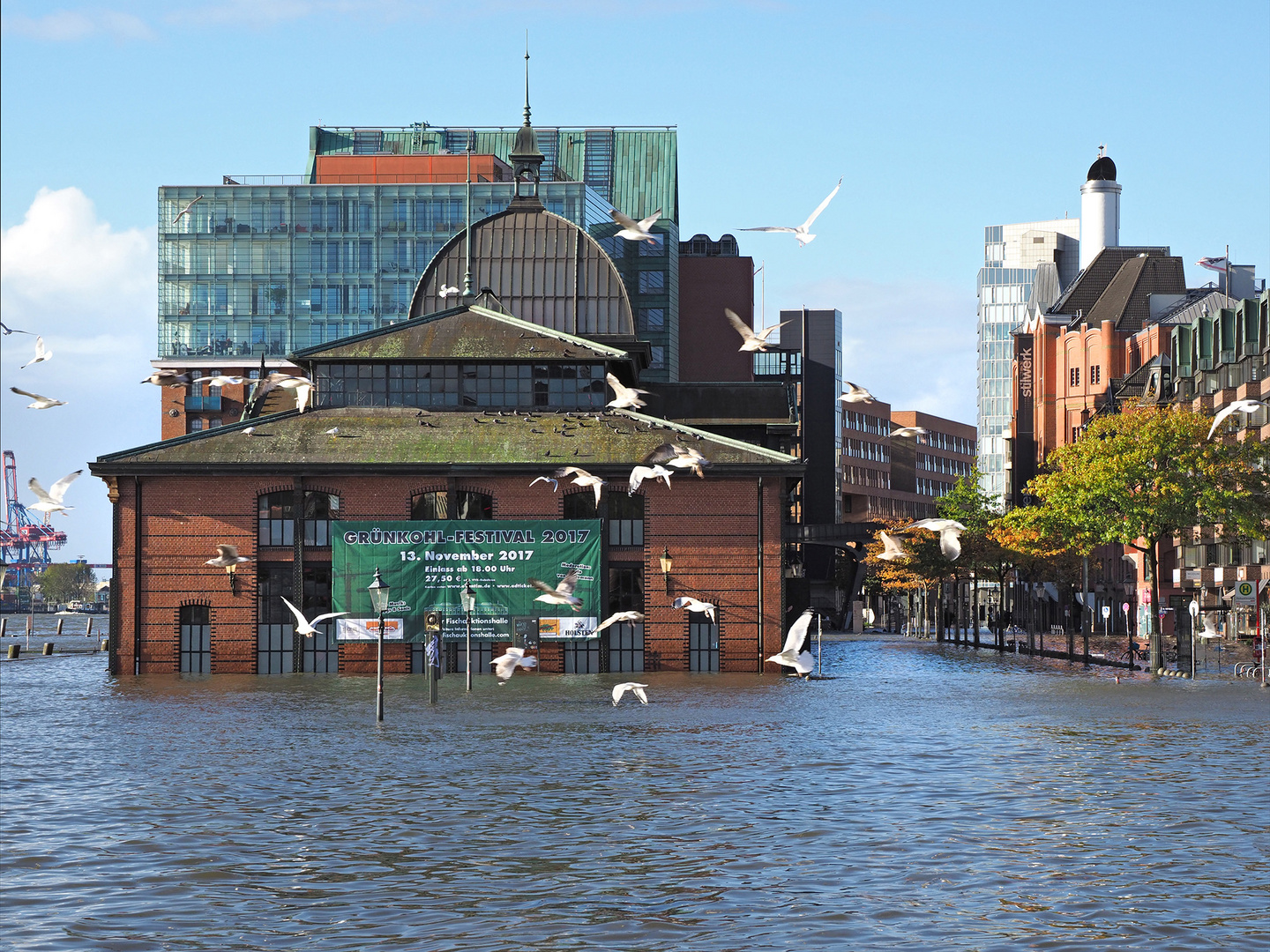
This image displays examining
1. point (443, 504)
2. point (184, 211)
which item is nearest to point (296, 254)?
point (184, 211)

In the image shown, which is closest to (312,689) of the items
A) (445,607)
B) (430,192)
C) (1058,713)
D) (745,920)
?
(445,607)

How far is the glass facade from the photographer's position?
6147 inches

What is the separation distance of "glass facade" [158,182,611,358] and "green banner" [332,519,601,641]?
90907 millimetres

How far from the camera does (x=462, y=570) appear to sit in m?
65.9

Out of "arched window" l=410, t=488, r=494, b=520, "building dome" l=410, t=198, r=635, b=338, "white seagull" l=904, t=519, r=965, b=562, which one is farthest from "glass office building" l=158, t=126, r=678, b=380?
"white seagull" l=904, t=519, r=965, b=562

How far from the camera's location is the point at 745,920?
63.4 ft

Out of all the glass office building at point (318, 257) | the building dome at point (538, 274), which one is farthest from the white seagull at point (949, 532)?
the glass office building at point (318, 257)

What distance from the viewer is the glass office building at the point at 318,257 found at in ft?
512

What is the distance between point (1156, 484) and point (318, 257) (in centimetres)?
10144

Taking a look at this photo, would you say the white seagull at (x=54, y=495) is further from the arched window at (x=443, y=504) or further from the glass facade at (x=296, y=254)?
the glass facade at (x=296, y=254)

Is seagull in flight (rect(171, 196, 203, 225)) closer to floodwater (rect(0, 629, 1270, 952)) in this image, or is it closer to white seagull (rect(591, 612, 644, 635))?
white seagull (rect(591, 612, 644, 635))

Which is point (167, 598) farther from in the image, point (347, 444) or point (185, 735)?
point (185, 735)

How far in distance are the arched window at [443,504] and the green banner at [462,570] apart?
86 centimetres

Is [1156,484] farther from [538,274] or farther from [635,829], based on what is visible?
[635,829]
